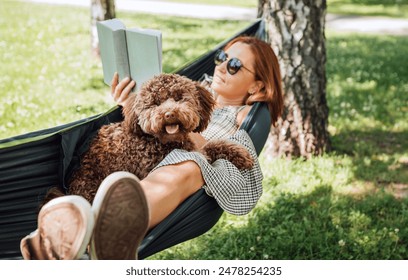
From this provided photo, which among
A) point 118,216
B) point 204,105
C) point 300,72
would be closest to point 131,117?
point 204,105

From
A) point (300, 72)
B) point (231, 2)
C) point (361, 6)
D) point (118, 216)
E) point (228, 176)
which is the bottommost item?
point (361, 6)

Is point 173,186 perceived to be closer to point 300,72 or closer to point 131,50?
point 131,50

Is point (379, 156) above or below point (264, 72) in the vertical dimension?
below

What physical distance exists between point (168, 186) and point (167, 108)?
1.01ft

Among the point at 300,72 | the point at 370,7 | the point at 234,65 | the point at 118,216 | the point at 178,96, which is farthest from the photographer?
the point at 370,7

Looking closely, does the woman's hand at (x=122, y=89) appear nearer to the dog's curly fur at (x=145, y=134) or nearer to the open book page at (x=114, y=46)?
the open book page at (x=114, y=46)

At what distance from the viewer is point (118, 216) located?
6.43ft

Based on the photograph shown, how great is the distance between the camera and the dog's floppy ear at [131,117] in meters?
2.41

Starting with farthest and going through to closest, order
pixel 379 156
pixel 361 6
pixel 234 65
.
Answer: pixel 361 6 → pixel 379 156 → pixel 234 65

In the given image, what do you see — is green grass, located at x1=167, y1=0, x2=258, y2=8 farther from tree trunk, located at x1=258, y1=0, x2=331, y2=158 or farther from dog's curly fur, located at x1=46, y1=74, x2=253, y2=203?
dog's curly fur, located at x1=46, y1=74, x2=253, y2=203

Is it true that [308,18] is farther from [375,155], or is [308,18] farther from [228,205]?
[228,205]

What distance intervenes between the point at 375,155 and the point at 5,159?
3.45m

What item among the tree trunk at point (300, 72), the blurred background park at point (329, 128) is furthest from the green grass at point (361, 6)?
the tree trunk at point (300, 72)

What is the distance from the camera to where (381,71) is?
791 centimetres
